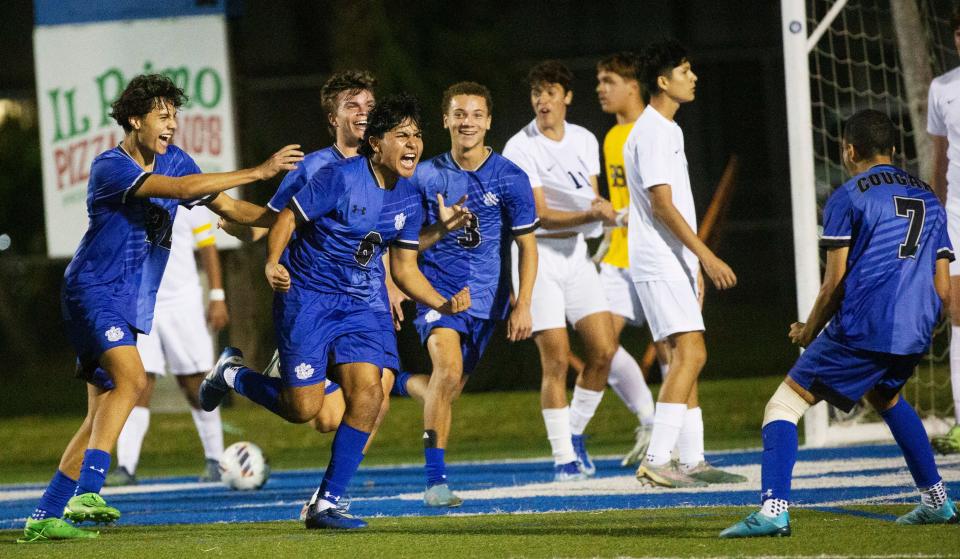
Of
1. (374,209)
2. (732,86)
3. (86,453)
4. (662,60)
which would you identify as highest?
(732,86)

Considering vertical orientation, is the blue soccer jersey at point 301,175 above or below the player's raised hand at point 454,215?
above

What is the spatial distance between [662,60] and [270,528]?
10.0 feet

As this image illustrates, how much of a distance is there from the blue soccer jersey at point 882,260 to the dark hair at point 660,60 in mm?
2172

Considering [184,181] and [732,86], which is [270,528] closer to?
[184,181]

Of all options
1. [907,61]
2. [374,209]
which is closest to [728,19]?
[907,61]

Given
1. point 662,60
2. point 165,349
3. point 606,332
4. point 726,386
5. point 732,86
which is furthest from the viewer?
point 732,86

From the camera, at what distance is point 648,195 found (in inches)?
298

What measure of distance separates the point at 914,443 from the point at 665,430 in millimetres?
1943

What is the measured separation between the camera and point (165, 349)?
9445 mm

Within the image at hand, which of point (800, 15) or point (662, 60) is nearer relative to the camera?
point (662, 60)

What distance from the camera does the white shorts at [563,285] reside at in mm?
8461

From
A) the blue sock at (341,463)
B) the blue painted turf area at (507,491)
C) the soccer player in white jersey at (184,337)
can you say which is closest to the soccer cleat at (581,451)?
the blue painted turf area at (507,491)

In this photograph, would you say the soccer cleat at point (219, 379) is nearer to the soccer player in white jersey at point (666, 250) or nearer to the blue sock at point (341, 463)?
the blue sock at point (341, 463)

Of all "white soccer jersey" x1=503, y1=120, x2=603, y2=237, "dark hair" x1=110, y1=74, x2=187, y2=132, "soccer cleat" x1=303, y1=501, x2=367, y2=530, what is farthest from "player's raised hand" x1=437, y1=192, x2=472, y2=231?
"white soccer jersey" x1=503, y1=120, x2=603, y2=237
